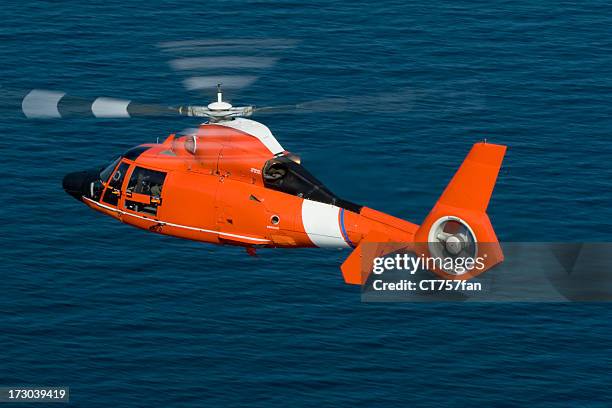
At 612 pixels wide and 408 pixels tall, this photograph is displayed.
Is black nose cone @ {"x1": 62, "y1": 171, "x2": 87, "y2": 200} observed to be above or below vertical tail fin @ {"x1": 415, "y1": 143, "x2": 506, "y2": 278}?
above

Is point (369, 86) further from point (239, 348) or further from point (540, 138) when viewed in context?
point (239, 348)

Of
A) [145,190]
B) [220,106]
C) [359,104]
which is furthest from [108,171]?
[359,104]

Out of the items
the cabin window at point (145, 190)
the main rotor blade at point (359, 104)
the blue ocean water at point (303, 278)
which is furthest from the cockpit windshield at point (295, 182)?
the blue ocean water at point (303, 278)

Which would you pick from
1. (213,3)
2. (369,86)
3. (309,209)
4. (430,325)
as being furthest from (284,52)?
(309,209)

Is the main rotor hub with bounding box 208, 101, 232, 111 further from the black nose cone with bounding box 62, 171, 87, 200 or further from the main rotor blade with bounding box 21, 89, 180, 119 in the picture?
the black nose cone with bounding box 62, 171, 87, 200

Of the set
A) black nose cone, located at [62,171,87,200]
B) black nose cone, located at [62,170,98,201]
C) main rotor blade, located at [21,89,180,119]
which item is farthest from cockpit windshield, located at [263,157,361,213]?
black nose cone, located at [62,171,87,200]

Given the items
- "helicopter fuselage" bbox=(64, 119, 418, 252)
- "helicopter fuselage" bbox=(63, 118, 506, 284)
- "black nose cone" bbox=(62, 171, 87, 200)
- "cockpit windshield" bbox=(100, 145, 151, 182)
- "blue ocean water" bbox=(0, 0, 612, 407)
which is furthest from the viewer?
"blue ocean water" bbox=(0, 0, 612, 407)
